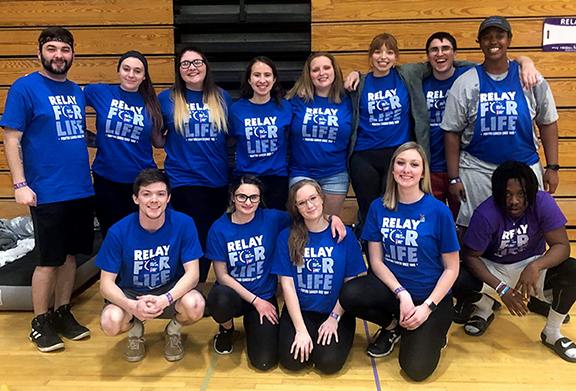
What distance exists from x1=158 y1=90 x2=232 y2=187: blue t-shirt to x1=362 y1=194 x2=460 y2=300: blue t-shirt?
1039 mm

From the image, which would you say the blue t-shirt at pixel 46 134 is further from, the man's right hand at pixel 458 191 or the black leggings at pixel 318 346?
the man's right hand at pixel 458 191

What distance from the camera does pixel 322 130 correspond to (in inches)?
104

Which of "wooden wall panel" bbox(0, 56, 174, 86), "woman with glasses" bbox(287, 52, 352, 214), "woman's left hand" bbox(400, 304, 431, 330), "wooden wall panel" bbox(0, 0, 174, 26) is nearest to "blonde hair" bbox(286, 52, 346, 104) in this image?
"woman with glasses" bbox(287, 52, 352, 214)

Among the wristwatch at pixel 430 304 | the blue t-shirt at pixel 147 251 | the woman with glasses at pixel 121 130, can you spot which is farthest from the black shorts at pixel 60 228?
the wristwatch at pixel 430 304

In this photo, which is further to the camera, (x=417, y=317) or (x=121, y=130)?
(x=121, y=130)

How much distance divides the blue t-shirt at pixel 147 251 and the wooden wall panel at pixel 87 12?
2754mm

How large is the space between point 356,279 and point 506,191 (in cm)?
87

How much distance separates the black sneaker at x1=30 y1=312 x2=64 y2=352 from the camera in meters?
2.36

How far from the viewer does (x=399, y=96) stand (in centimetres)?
268

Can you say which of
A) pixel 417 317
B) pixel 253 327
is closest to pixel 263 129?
pixel 253 327

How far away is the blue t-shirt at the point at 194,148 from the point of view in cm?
261

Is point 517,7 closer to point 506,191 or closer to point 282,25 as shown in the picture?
point 282,25

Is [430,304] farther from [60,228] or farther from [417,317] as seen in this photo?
[60,228]

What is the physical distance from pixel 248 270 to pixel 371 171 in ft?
3.08
